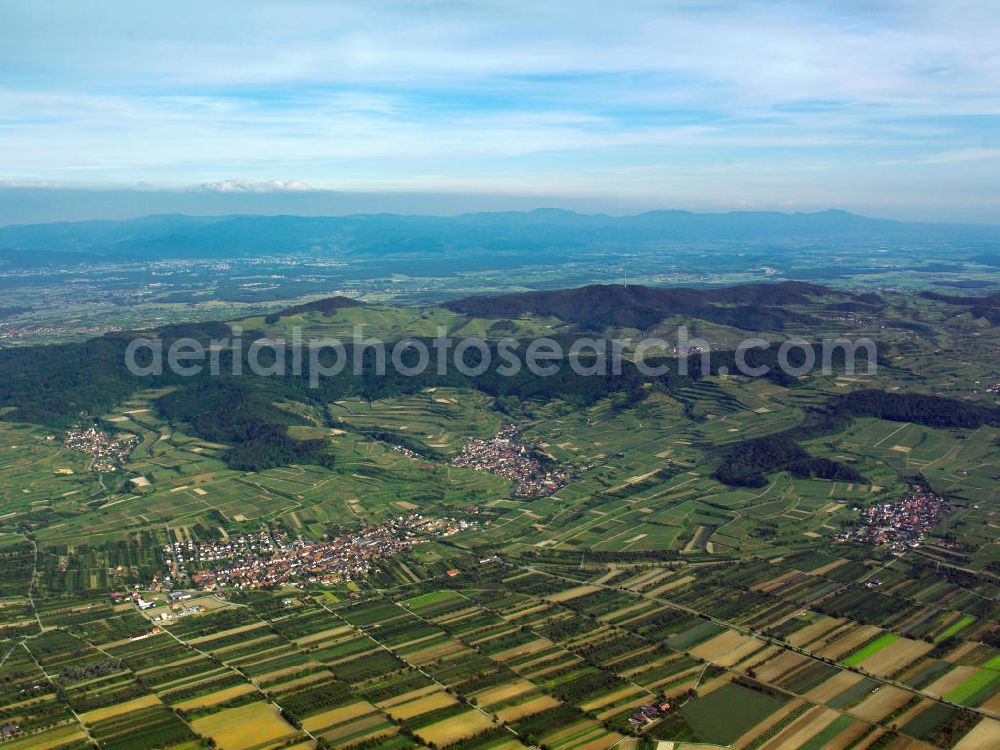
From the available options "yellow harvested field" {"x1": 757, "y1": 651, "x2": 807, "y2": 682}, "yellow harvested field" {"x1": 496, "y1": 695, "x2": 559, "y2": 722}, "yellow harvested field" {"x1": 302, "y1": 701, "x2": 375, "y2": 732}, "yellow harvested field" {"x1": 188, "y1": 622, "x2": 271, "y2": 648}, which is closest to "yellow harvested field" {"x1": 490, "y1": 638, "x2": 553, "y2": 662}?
"yellow harvested field" {"x1": 496, "y1": 695, "x2": 559, "y2": 722}

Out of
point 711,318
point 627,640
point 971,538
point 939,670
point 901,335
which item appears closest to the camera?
point 939,670

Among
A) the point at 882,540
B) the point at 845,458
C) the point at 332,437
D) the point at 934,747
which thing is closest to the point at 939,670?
the point at 934,747

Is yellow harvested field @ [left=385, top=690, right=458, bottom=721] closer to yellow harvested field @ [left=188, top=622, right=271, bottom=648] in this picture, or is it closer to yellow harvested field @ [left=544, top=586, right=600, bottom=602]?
yellow harvested field @ [left=188, top=622, right=271, bottom=648]

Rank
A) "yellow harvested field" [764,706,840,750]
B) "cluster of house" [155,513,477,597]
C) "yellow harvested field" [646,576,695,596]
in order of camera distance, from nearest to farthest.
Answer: "yellow harvested field" [764,706,840,750] < "yellow harvested field" [646,576,695,596] < "cluster of house" [155,513,477,597]

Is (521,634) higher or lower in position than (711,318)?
lower

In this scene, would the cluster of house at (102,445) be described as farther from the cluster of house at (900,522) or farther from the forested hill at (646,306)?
the forested hill at (646,306)

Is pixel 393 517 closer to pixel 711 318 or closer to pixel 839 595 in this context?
pixel 839 595
